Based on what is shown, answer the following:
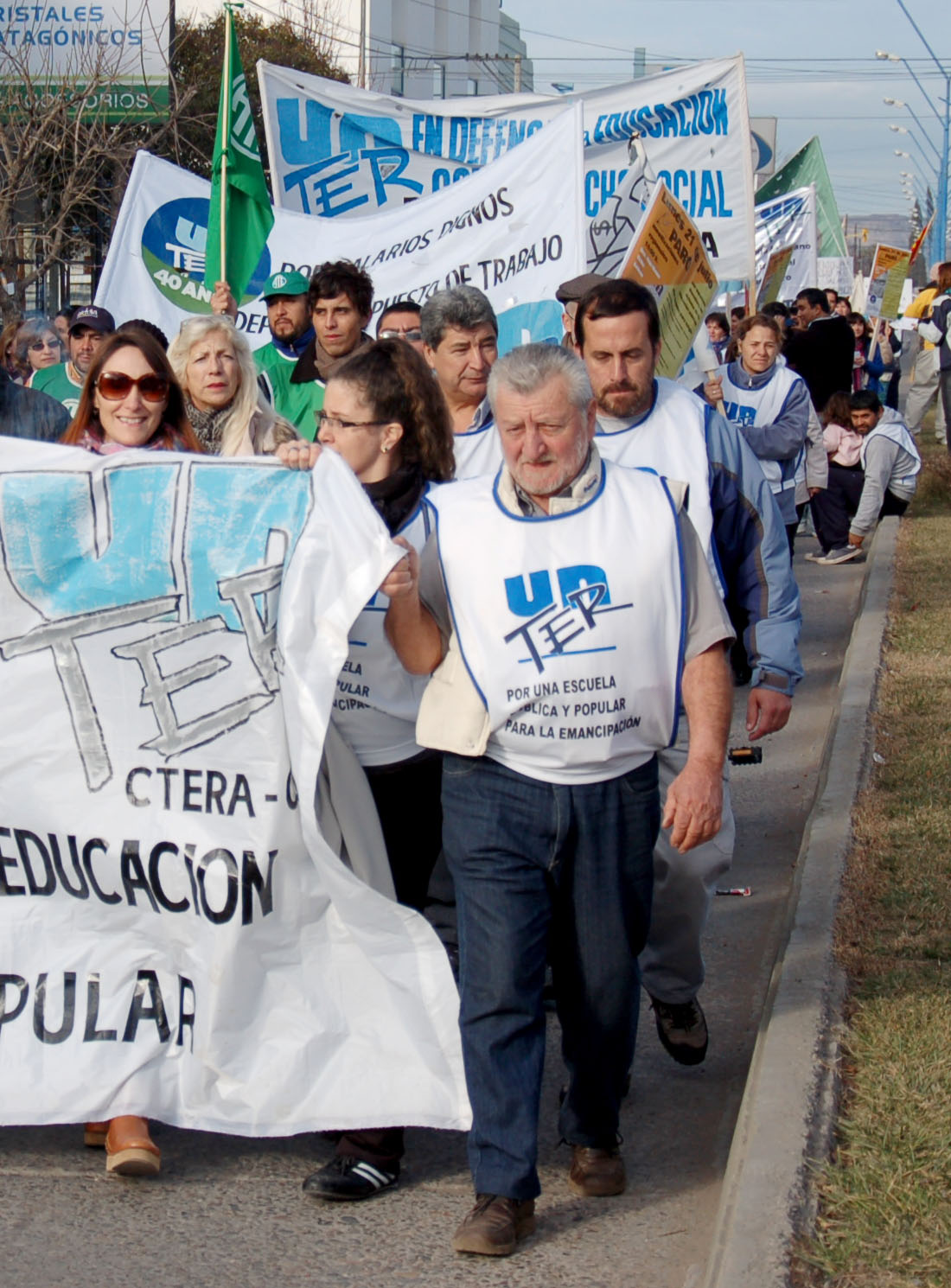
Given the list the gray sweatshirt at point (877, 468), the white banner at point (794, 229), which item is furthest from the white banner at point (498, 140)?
the white banner at point (794, 229)

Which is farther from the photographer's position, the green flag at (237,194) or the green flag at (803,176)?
the green flag at (803,176)

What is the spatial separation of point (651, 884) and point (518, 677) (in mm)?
588

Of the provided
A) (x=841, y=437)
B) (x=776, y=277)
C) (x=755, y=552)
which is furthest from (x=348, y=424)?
(x=776, y=277)

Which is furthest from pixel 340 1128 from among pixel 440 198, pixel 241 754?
pixel 440 198

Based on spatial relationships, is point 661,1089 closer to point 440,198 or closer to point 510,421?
point 510,421

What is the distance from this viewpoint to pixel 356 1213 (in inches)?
152

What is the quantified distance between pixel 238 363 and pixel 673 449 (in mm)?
1289

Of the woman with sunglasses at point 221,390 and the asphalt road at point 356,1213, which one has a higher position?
the woman with sunglasses at point 221,390

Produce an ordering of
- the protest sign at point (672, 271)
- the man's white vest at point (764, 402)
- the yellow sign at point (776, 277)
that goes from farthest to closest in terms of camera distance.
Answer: the yellow sign at point (776, 277)
the man's white vest at point (764, 402)
the protest sign at point (672, 271)

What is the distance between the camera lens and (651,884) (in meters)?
3.80

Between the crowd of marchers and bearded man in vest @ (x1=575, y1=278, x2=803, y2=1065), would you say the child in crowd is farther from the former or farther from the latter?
bearded man in vest @ (x1=575, y1=278, x2=803, y2=1065)

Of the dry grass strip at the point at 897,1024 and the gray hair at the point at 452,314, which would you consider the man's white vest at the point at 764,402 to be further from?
the gray hair at the point at 452,314

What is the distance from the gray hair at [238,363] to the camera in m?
4.84

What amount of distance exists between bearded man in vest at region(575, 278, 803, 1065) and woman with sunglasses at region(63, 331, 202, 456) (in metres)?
1.07
